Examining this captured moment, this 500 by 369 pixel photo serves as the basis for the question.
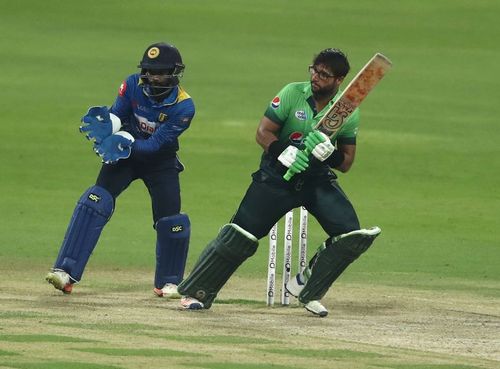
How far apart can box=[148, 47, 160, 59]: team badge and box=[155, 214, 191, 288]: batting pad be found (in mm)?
1165

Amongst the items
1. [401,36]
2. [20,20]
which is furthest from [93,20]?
[401,36]

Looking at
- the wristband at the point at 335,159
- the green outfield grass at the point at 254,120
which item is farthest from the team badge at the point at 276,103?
the green outfield grass at the point at 254,120

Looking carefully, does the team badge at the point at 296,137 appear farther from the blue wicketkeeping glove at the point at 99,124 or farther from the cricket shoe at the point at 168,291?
the cricket shoe at the point at 168,291

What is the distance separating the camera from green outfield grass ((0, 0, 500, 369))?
15.2 meters

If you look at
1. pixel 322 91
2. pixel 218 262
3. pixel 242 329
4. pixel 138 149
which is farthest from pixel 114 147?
pixel 242 329

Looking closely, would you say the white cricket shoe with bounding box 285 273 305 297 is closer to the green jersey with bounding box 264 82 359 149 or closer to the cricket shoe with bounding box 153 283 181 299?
the cricket shoe with bounding box 153 283 181 299

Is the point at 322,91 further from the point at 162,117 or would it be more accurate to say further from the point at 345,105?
the point at 162,117

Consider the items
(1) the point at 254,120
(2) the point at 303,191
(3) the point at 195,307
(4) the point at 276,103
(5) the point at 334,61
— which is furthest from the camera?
(1) the point at 254,120

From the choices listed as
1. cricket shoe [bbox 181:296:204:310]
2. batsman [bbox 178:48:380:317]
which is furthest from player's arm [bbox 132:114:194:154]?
cricket shoe [bbox 181:296:204:310]

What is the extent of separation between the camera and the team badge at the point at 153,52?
37.4ft

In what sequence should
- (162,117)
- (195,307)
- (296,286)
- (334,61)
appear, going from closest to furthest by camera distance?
1. (334,61)
2. (195,307)
3. (296,286)
4. (162,117)

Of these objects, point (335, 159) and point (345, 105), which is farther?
point (335, 159)

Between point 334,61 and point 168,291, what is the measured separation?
87.8 inches

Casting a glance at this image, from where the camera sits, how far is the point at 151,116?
11.5 meters
